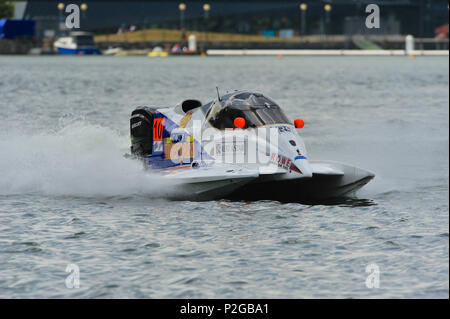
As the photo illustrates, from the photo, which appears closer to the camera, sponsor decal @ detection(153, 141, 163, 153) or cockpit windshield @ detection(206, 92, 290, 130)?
cockpit windshield @ detection(206, 92, 290, 130)

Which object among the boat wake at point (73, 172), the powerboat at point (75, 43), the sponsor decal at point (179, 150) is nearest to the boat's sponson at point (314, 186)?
the sponsor decal at point (179, 150)

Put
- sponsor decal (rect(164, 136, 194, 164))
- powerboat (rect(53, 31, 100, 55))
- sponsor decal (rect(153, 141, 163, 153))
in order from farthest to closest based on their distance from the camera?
powerboat (rect(53, 31, 100, 55)) → sponsor decal (rect(153, 141, 163, 153)) → sponsor decal (rect(164, 136, 194, 164))

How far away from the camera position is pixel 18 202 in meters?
13.7

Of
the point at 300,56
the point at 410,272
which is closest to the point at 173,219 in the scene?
the point at 410,272

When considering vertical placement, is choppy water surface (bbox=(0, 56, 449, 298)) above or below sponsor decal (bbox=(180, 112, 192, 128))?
below

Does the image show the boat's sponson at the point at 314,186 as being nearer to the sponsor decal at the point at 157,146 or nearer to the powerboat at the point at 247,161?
the powerboat at the point at 247,161

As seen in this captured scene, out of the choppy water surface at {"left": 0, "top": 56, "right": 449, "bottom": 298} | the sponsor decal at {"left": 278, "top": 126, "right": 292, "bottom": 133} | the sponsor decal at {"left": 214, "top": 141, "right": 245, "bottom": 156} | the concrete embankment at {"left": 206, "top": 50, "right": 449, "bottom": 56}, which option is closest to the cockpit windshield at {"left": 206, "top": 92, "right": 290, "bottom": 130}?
the sponsor decal at {"left": 278, "top": 126, "right": 292, "bottom": 133}

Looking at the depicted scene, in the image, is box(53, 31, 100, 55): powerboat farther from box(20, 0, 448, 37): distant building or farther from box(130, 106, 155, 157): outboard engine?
box(130, 106, 155, 157): outboard engine

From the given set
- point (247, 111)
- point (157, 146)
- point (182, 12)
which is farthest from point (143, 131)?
point (182, 12)

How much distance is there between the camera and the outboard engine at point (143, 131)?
15.5 m

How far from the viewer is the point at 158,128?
15320 millimetres

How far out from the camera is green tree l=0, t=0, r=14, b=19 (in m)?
142

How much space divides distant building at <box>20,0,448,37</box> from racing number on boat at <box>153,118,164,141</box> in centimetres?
12808
